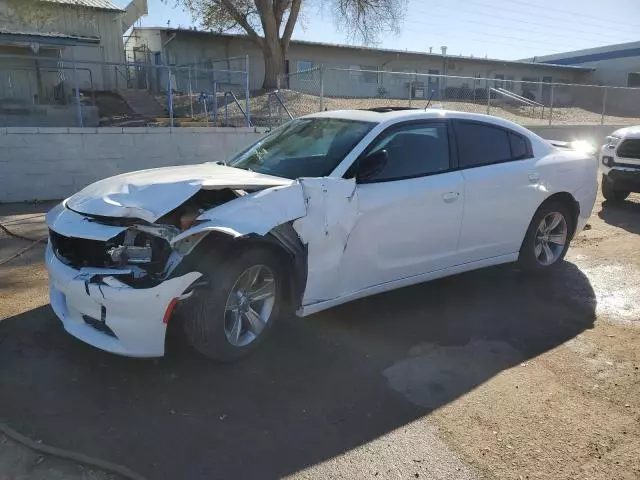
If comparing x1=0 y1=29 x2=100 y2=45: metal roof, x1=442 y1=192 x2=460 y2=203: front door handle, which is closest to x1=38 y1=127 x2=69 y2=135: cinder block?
x1=442 y1=192 x2=460 y2=203: front door handle

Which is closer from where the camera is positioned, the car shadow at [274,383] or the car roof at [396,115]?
the car shadow at [274,383]

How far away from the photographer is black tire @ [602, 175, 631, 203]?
9359 millimetres

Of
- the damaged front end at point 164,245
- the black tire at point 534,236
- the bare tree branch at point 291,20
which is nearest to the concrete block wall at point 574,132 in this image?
the black tire at point 534,236

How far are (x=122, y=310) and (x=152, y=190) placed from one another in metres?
0.84

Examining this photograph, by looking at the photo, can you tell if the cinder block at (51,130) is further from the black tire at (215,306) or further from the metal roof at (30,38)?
the metal roof at (30,38)

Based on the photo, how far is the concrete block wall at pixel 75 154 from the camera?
915cm

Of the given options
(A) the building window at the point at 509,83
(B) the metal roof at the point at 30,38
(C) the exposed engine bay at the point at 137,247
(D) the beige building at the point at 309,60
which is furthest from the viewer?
(D) the beige building at the point at 309,60

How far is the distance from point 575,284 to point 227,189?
12.5 ft

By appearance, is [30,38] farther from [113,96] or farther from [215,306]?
[215,306]

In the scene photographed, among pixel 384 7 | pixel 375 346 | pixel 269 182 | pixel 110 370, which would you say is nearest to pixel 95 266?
pixel 110 370

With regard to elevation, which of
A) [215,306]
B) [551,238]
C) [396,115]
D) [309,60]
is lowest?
[551,238]

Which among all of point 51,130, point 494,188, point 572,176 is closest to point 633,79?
point 572,176

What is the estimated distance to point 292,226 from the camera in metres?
3.69

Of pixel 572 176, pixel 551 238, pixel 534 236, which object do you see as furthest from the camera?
pixel 551 238
